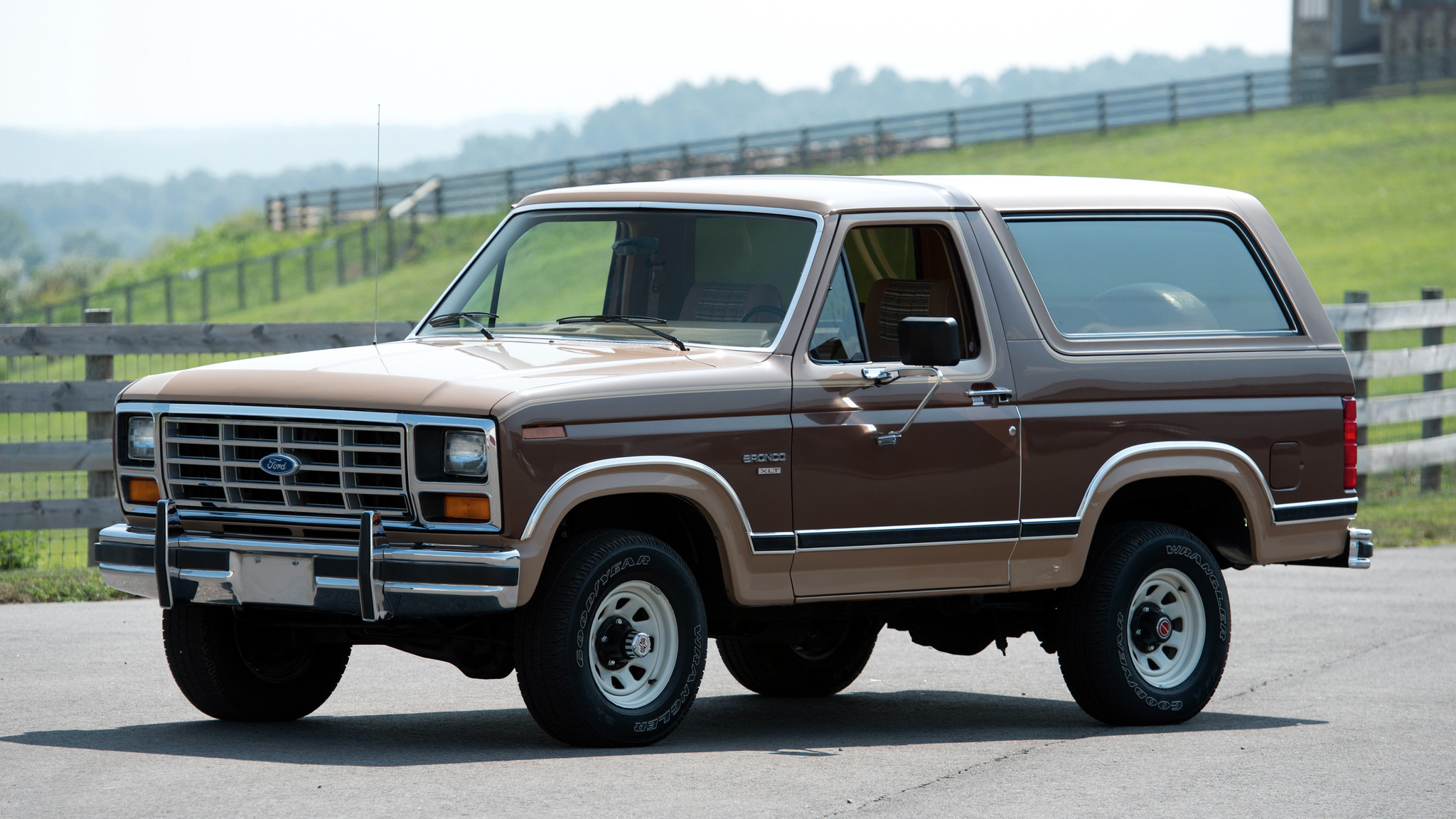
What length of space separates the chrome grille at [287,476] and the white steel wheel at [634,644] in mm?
807

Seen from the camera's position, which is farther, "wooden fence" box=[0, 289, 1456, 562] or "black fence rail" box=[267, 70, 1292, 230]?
"black fence rail" box=[267, 70, 1292, 230]

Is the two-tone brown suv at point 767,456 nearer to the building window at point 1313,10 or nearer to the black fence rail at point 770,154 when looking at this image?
the black fence rail at point 770,154

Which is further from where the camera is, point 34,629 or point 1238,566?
point 34,629

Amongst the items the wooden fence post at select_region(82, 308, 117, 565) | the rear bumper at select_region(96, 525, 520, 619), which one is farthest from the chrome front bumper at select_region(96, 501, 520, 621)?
the wooden fence post at select_region(82, 308, 117, 565)

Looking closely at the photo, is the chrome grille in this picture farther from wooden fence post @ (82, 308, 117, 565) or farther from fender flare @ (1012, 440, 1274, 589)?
wooden fence post @ (82, 308, 117, 565)

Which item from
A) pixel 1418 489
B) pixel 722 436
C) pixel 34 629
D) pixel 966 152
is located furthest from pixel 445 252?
pixel 722 436

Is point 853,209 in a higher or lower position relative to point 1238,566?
higher

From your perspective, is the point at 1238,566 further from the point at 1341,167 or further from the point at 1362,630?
the point at 1341,167

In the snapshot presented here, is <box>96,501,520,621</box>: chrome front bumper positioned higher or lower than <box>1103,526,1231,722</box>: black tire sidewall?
higher

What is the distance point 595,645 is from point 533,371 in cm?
97

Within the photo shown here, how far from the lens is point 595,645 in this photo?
6543mm

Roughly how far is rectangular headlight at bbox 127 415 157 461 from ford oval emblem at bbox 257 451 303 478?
57 cm

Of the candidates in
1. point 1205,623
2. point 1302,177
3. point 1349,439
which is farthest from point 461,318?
point 1302,177

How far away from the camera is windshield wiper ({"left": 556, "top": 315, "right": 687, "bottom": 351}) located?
721cm
